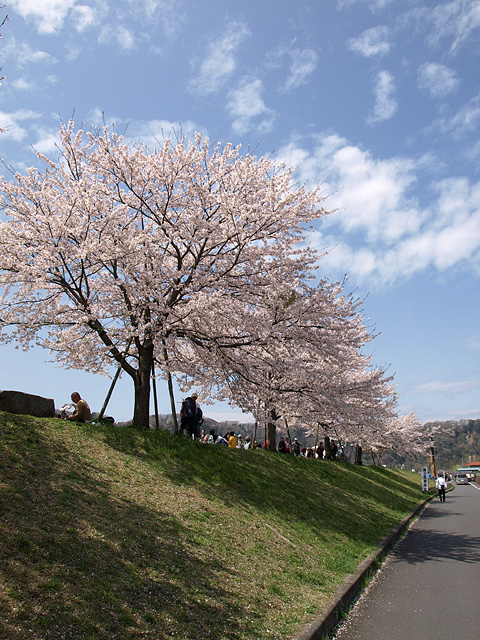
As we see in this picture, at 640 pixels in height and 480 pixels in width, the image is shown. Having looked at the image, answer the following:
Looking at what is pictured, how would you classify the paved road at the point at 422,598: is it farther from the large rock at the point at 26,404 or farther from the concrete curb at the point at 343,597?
the large rock at the point at 26,404

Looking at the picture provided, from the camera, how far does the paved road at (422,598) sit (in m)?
5.59

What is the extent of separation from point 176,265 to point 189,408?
4.42 metres

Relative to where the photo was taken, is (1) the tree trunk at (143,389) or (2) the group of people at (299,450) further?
(2) the group of people at (299,450)

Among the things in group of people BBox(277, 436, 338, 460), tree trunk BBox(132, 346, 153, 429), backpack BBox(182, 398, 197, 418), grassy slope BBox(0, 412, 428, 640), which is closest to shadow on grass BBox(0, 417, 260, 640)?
grassy slope BBox(0, 412, 428, 640)

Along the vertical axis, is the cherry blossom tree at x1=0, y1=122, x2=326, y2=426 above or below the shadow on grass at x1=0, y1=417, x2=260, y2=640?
above

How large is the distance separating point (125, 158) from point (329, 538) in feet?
36.2

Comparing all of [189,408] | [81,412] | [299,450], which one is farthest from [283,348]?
[299,450]

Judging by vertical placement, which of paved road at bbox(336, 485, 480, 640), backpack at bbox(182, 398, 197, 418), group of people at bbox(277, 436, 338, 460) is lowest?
paved road at bbox(336, 485, 480, 640)

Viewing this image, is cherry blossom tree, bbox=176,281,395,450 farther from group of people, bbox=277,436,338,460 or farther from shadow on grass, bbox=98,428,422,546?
group of people, bbox=277,436,338,460

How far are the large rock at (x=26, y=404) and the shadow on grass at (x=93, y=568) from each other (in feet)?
8.68

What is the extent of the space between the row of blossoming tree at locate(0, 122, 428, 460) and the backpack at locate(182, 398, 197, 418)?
791 mm

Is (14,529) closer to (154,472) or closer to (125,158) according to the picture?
(154,472)

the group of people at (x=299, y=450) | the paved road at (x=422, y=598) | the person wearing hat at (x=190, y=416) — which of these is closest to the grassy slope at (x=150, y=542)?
the paved road at (x=422, y=598)

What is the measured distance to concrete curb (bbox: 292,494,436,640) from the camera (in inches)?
200
